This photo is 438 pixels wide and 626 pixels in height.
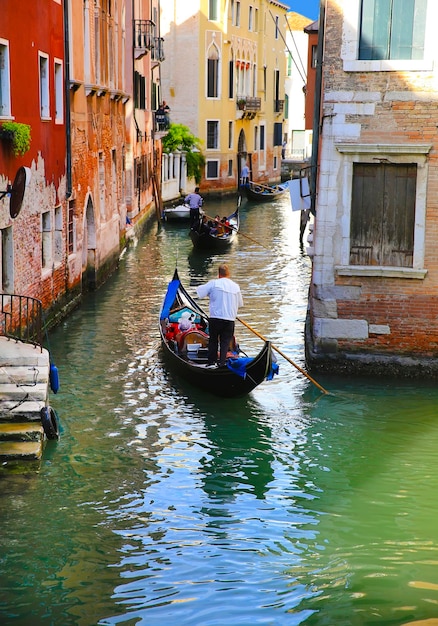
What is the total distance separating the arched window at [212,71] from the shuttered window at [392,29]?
76.1 ft

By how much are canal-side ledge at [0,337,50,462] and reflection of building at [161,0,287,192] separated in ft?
81.1

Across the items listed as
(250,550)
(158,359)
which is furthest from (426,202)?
(250,550)

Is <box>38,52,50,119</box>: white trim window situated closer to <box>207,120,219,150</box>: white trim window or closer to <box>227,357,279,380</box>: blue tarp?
<box>227,357,279,380</box>: blue tarp

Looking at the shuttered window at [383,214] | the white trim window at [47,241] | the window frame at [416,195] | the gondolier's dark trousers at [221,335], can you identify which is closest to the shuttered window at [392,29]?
the window frame at [416,195]

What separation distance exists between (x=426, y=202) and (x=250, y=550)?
4.40m

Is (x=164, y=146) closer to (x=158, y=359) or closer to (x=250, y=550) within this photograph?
(x=158, y=359)

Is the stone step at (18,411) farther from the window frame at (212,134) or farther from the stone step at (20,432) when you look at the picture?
the window frame at (212,134)

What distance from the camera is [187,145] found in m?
30.9

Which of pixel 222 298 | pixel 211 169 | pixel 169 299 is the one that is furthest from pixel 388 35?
pixel 211 169

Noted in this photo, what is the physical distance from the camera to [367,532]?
621 centimetres

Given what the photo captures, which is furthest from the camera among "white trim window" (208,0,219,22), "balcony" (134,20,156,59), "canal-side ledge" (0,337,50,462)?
"white trim window" (208,0,219,22)

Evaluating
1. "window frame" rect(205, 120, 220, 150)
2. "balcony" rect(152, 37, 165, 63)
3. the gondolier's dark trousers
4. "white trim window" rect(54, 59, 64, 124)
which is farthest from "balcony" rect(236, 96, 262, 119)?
the gondolier's dark trousers

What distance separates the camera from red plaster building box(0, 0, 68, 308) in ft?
30.6

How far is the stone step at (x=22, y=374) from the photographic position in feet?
24.6
